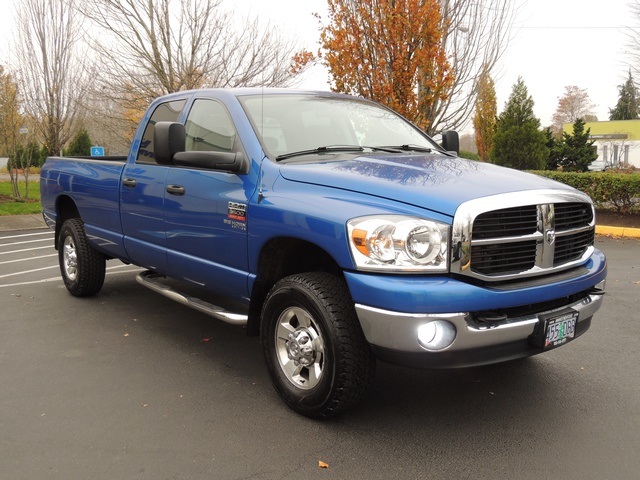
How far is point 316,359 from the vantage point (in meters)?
3.61

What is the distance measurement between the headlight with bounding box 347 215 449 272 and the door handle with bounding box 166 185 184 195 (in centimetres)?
189

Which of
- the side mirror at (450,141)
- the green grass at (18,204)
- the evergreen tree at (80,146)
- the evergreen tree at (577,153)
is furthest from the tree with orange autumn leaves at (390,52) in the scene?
Result: the evergreen tree at (80,146)

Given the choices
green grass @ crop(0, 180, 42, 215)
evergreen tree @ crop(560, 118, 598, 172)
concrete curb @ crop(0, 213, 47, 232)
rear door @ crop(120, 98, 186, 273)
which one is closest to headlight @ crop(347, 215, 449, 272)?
rear door @ crop(120, 98, 186, 273)

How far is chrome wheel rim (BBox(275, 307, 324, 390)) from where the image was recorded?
3584mm

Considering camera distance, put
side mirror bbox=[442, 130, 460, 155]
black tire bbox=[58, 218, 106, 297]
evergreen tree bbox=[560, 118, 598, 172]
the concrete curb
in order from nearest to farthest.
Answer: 1. side mirror bbox=[442, 130, 460, 155]
2. black tire bbox=[58, 218, 106, 297]
3. the concrete curb
4. evergreen tree bbox=[560, 118, 598, 172]

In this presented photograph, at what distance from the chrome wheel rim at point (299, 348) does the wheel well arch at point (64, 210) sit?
12.8 ft

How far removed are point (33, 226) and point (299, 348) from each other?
42.5ft

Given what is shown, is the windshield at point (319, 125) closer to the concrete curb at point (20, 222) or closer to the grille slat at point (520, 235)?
the grille slat at point (520, 235)

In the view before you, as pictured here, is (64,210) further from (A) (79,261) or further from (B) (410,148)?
(B) (410,148)

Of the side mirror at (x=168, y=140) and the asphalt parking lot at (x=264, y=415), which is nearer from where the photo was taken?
the asphalt parking lot at (x=264, y=415)

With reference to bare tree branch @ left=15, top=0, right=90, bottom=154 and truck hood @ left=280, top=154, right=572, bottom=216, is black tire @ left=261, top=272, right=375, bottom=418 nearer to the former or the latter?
truck hood @ left=280, top=154, right=572, bottom=216

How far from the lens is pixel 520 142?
67.3 feet

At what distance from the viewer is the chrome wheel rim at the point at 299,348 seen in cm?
358

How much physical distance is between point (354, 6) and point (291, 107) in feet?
27.2
